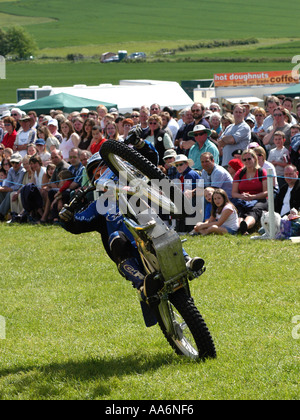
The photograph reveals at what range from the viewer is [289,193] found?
430 inches

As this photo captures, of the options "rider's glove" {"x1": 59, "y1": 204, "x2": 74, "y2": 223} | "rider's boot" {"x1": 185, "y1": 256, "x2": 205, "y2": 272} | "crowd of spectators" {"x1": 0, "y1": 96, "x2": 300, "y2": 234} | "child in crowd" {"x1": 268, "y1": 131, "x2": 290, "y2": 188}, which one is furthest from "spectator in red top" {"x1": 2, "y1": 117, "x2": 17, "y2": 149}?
"rider's boot" {"x1": 185, "y1": 256, "x2": 205, "y2": 272}

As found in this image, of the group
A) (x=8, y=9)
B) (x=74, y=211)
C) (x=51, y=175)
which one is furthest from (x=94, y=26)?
(x=74, y=211)

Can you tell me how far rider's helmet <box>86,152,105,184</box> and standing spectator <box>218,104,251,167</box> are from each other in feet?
21.6

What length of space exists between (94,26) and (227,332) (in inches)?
4864

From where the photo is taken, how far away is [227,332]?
6.55 m

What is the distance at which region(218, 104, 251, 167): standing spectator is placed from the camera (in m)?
12.8

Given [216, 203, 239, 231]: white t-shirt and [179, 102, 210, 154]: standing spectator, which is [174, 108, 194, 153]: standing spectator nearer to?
[179, 102, 210, 154]: standing spectator

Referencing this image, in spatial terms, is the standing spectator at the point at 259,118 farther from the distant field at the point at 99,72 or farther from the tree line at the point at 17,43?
the tree line at the point at 17,43

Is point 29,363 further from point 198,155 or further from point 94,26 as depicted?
point 94,26

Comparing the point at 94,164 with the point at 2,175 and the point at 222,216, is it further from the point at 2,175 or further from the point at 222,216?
the point at 2,175

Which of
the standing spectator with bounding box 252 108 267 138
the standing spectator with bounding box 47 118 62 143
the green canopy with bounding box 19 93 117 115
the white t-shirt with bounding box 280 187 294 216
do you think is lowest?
the white t-shirt with bounding box 280 187 294 216

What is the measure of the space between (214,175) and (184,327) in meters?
5.98
